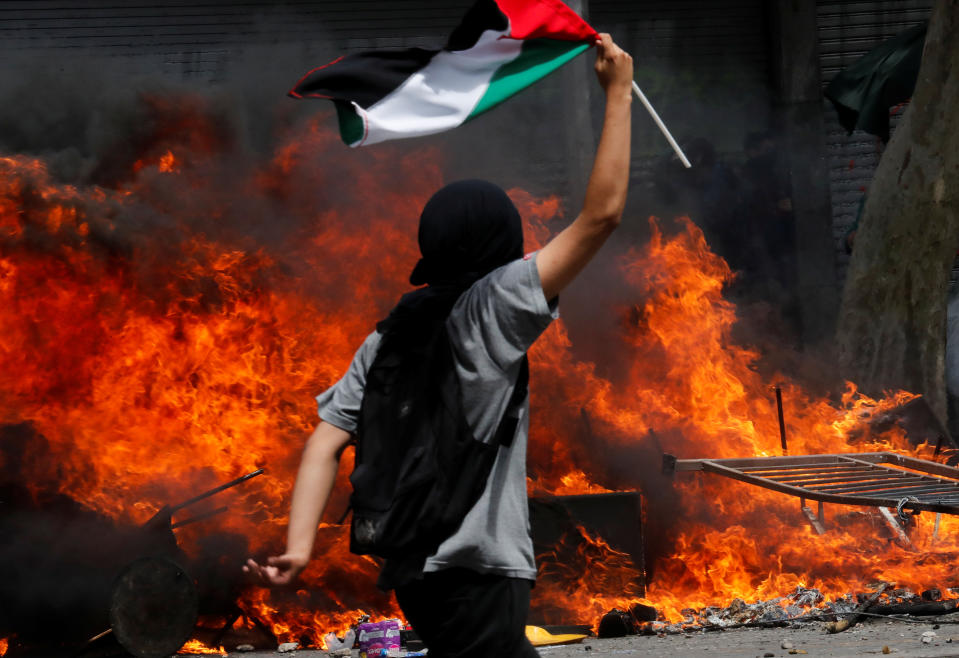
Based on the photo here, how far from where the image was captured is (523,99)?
10.7m

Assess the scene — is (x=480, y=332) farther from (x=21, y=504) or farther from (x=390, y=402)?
(x=21, y=504)

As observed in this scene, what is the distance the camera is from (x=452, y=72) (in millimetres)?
3113

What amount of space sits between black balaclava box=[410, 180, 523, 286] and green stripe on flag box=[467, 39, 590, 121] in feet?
2.97

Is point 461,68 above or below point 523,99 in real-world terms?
below

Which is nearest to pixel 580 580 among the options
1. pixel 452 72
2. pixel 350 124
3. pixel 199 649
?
pixel 199 649

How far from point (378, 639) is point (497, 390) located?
13.5 ft

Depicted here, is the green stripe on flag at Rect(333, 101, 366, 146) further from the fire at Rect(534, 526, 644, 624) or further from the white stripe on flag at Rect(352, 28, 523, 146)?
the fire at Rect(534, 526, 644, 624)

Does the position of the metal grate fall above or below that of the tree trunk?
below

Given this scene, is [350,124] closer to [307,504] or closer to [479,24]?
[479,24]

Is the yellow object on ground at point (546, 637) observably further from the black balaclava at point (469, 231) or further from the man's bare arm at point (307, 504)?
the black balaclava at point (469, 231)

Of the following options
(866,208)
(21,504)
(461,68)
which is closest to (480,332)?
(461,68)

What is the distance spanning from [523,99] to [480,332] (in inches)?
345

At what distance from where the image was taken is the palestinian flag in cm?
291

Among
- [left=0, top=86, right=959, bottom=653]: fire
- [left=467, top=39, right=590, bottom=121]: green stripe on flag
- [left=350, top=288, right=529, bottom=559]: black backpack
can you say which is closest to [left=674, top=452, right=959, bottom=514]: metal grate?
[left=0, top=86, right=959, bottom=653]: fire
